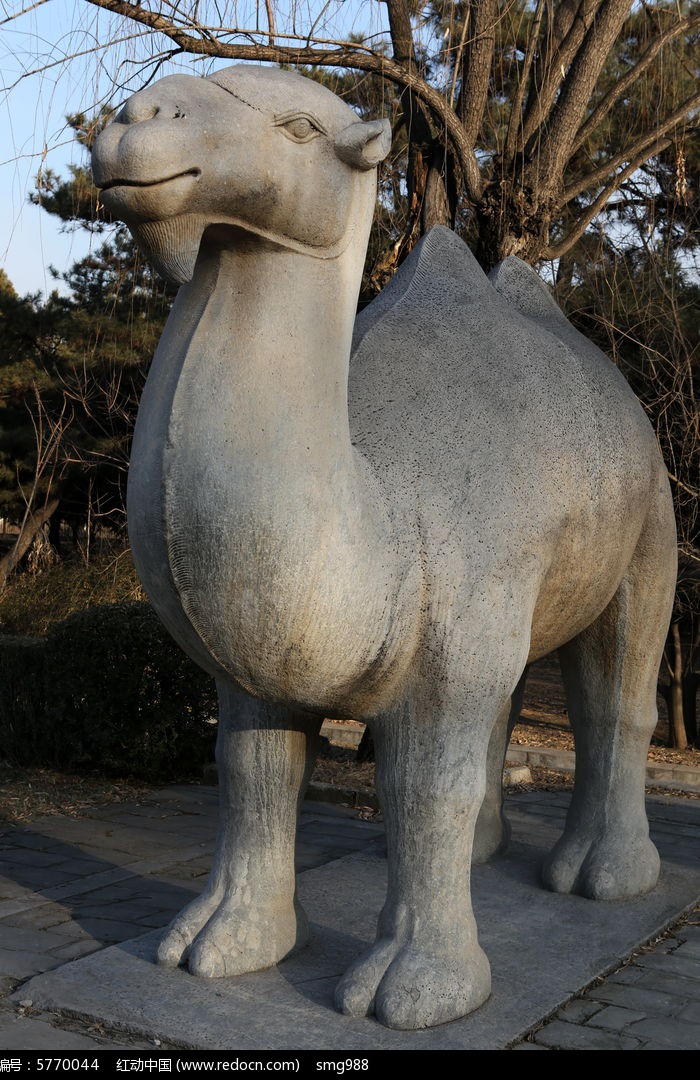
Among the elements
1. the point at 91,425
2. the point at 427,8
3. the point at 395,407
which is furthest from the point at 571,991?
the point at 91,425

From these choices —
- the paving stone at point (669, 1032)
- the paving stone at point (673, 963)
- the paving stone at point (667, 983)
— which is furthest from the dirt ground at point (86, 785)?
the paving stone at point (669, 1032)

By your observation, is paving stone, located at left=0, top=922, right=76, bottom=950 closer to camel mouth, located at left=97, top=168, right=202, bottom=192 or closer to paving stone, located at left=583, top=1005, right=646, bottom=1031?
paving stone, located at left=583, top=1005, right=646, bottom=1031

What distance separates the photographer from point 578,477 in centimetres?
364

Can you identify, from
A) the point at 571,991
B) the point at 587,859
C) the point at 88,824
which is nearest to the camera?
the point at 571,991

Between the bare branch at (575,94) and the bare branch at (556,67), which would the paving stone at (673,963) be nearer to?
the bare branch at (575,94)

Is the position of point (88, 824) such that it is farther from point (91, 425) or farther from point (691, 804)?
point (91, 425)

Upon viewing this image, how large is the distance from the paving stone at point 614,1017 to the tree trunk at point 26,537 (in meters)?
9.17

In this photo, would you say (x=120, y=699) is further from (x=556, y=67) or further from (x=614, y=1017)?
(x=556, y=67)

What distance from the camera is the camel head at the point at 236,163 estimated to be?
2.49m

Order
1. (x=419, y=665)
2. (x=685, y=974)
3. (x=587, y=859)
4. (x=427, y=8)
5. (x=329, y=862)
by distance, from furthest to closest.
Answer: (x=427, y=8) < (x=329, y=862) < (x=587, y=859) < (x=685, y=974) < (x=419, y=665)

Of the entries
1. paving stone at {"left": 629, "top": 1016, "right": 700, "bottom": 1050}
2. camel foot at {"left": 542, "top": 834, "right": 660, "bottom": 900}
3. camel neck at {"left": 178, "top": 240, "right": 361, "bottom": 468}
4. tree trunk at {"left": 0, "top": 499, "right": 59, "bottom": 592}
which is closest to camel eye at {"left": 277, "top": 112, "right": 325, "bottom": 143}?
camel neck at {"left": 178, "top": 240, "right": 361, "bottom": 468}

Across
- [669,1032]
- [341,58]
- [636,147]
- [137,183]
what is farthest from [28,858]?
[636,147]

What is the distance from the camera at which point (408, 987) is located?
3.11m
